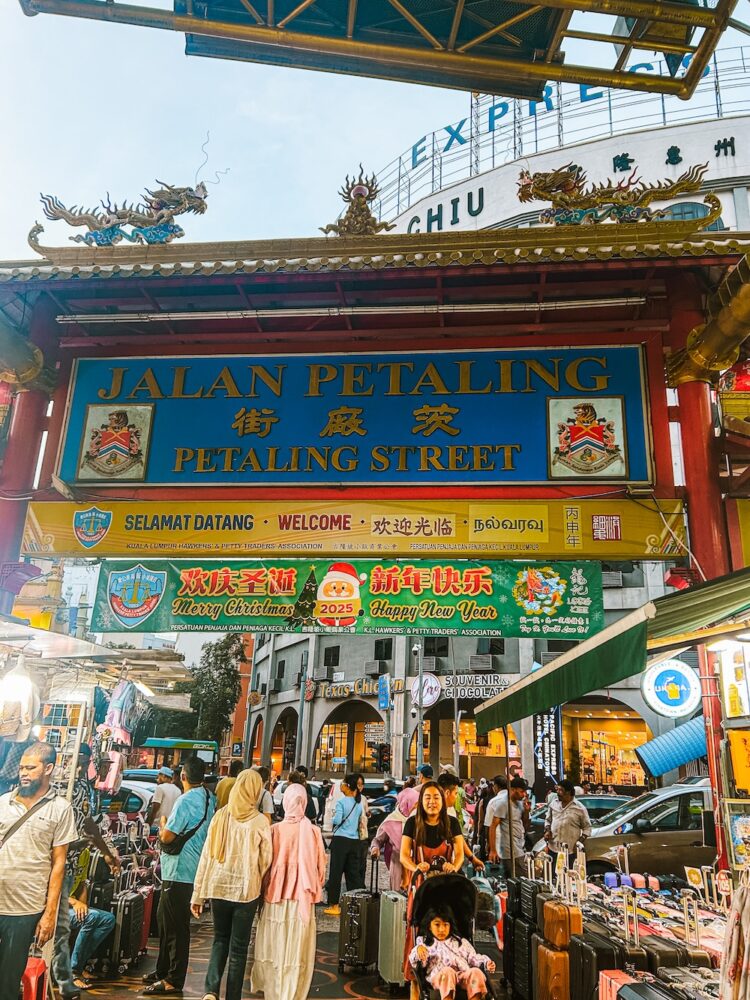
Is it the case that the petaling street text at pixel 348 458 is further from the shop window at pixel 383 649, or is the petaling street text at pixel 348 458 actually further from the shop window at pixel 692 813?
the shop window at pixel 383 649

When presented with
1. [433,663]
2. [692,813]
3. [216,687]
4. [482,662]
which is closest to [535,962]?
[692,813]

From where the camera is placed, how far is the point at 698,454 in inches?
310

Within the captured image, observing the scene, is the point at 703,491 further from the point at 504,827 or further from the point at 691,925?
the point at 504,827

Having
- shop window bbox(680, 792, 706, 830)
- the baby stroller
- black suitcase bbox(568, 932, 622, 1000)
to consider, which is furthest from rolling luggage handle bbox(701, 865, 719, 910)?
shop window bbox(680, 792, 706, 830)

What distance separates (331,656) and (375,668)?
5002 mm

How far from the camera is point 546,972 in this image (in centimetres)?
567

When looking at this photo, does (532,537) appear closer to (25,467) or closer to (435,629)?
(435,629)

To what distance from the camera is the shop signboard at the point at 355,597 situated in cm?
793

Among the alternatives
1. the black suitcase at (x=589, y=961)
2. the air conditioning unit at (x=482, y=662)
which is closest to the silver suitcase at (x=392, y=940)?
the black suitcase at (x=589, y=961)

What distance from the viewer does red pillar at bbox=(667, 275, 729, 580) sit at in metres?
7.56

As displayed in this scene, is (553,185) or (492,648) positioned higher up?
(553,185)

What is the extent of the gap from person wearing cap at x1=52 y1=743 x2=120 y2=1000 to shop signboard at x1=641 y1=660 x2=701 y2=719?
19.5 ft

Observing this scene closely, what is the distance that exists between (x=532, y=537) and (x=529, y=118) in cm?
3230

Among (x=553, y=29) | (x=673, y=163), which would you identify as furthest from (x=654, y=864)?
(x=673, y=163)
